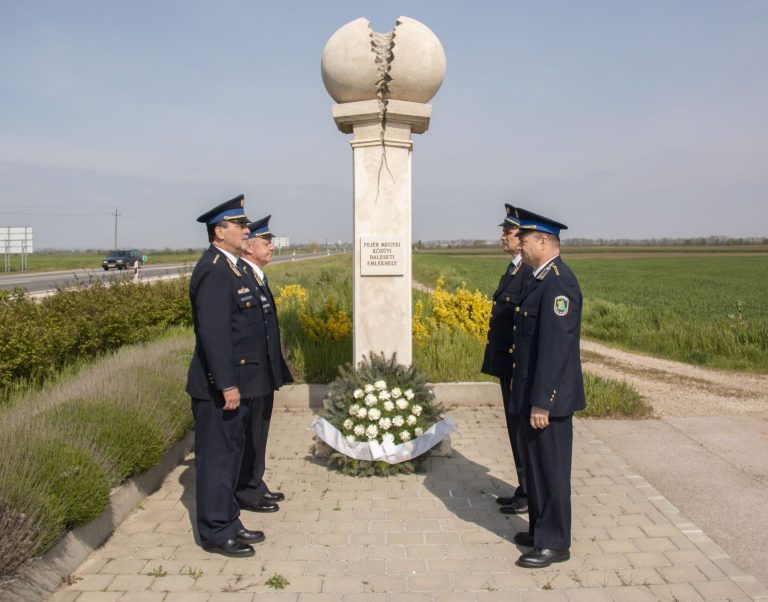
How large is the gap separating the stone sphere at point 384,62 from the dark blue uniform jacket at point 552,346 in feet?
8.69

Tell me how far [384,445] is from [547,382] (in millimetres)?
1978

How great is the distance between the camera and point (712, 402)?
8.01m

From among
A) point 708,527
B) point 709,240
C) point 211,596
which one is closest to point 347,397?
point 211,596

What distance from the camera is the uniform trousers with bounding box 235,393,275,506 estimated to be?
4.33m

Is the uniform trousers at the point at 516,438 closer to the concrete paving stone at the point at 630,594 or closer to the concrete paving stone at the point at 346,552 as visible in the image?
the concrete paving stone at the point at 630,594

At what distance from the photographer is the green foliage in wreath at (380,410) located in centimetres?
502

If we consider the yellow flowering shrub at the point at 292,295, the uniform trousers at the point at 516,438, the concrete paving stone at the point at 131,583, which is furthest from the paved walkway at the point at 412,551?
the yellow flowering shrub at the point at 292,295

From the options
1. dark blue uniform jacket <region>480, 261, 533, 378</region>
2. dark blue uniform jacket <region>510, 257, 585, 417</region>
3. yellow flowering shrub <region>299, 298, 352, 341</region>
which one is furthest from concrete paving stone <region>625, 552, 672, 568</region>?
yellow flowering shrub <region>299, 298, 352, 341</region>

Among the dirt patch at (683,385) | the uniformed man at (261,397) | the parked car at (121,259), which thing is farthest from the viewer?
the parked car at (121,259)

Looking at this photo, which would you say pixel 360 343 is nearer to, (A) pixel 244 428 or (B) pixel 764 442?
(A) pixel 244 428

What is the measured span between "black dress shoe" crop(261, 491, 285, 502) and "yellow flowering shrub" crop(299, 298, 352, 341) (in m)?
3.79

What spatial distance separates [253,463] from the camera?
4348mm

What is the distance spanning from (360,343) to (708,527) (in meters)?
3.12

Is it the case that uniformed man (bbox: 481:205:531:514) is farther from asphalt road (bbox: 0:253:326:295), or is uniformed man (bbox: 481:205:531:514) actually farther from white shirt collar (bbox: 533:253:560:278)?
asphalt road (bbox: 0:253:326:295)
